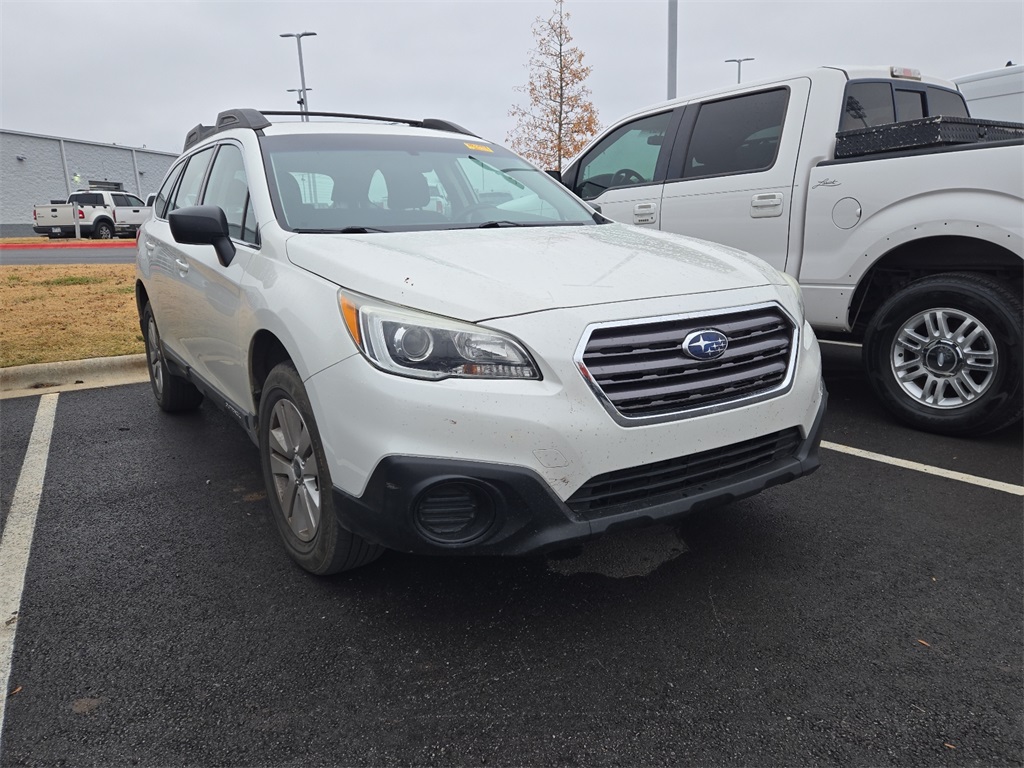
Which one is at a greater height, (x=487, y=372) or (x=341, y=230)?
(x=341, y=230)

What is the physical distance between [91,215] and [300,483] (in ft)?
102

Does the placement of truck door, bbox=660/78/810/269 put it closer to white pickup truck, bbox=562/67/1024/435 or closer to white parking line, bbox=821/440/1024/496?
white pickup truck, bbox=562/67/1024/435

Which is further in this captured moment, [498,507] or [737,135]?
[737,135]

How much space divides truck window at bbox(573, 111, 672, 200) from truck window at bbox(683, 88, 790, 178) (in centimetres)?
33

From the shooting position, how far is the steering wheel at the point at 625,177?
19.0 feet

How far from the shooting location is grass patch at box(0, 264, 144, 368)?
21.1 feet

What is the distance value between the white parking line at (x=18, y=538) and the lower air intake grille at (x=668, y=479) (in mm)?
1737

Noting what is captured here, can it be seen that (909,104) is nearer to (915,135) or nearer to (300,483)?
(915,135)

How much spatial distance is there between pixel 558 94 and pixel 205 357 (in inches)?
658

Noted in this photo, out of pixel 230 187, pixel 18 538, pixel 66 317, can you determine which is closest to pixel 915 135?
pixel 230 187


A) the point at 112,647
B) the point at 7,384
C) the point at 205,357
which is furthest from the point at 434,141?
the point at 7,384

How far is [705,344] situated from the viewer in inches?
93.4

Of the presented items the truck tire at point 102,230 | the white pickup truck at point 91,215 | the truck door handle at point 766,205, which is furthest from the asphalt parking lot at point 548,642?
the truck tire at point 102,230

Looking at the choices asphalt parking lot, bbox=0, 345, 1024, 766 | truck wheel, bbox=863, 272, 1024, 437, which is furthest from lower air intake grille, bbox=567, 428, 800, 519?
truck wheel, bbox=863, 272, 1024, 437
